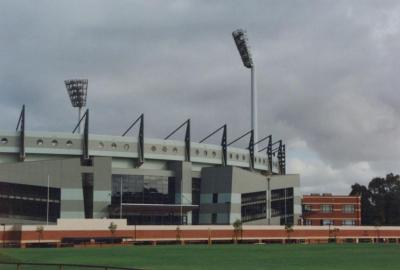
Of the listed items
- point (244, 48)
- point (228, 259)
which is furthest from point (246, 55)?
point (228, 259)

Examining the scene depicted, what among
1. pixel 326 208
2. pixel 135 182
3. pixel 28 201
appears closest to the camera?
pixel 28 201

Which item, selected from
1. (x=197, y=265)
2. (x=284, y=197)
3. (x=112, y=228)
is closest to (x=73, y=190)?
(x=112, y=228)

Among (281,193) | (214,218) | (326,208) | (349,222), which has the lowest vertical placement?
(349,222)

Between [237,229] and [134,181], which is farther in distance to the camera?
[134,181]

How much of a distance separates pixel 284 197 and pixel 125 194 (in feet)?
120

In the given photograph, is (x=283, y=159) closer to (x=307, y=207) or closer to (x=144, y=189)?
(x=307, y=207)

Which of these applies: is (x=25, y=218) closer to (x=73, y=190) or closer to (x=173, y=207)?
(x=73, y=190)

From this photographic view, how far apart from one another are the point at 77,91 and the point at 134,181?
99.1 feet

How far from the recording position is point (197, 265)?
43.0 m

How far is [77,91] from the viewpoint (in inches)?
5364

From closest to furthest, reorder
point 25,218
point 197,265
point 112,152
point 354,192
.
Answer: point 197,265
point 25,218
point 112,152
point 354,192

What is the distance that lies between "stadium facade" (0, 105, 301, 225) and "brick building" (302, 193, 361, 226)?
101 ft

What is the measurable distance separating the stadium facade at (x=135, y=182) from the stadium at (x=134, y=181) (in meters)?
0.16

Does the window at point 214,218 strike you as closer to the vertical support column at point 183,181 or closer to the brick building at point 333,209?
the vertical support column at point 183,181
